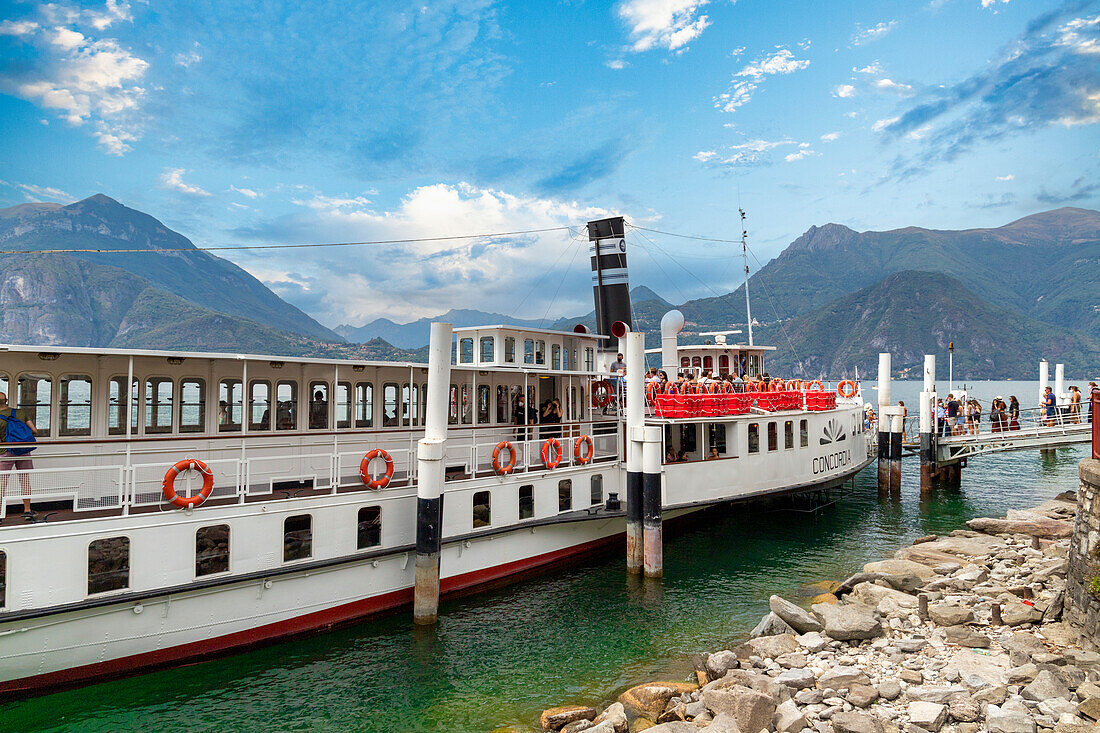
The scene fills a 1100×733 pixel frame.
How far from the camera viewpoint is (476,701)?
10312mm

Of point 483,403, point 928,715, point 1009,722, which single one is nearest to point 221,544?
point 483,403

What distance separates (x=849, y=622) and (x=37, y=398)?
16686 millimetres

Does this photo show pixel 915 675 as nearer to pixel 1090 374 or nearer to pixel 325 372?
pixel 325 372

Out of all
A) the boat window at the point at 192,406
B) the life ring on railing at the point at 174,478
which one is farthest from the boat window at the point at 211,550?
the boat window at the point at 192,406

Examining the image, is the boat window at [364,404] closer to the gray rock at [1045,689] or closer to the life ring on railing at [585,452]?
the life ring on railing at [585,452]

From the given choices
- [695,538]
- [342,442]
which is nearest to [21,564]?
[342,442]

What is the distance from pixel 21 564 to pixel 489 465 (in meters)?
10.4

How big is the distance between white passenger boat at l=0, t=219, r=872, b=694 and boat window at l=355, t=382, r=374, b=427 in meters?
0.04

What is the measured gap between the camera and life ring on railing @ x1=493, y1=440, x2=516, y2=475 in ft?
50.2

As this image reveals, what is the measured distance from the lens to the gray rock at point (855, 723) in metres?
7.55

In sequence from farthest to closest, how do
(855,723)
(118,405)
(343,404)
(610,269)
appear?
(610,269), (343,404), (118,405), (855,723)

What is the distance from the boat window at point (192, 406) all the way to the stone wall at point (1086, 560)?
17158 millimetres

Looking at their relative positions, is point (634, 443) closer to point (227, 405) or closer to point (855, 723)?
point (855, 723)

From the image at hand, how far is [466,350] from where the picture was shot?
67.1ft
